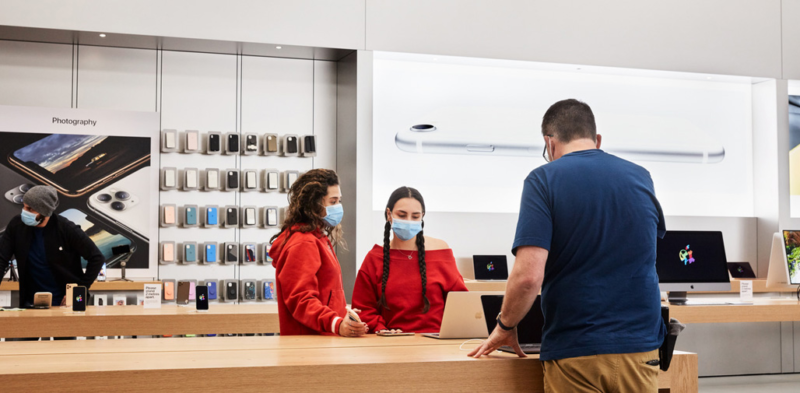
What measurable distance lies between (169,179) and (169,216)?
28 cm

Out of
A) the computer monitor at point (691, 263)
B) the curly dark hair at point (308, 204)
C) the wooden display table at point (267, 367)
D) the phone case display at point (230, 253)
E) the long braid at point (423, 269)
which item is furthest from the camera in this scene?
the phone case display at point (230, 253)

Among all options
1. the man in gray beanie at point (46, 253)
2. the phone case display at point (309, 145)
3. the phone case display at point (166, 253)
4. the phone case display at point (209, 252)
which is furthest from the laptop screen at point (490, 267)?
the man in gray beanie at point (46, 253)

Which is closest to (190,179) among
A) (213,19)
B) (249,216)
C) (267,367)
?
(249,216)

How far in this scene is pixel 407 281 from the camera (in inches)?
119

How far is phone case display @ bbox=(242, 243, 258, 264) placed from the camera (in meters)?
5.59

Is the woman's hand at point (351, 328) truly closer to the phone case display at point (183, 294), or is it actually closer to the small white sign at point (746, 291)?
the phone case display at point (183, 294)

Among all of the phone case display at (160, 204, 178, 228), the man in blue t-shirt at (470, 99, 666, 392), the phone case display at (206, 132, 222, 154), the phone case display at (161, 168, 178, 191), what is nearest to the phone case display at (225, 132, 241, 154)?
the phone case display at (206, 132, 222, 154)

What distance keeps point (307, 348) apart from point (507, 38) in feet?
13.6

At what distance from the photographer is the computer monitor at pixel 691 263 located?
456cm

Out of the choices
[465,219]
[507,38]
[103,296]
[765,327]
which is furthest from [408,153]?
[765,327]

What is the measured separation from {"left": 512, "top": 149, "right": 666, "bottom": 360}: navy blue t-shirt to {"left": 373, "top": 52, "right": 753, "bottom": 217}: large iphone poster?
3.95 meters

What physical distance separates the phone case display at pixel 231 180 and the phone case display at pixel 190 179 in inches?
8.9

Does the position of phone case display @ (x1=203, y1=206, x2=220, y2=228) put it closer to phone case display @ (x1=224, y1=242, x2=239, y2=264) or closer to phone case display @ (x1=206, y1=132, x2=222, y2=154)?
phone case display @ (x1=224, y1=242, x2=239, y2=264)

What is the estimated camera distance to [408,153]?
585 cm
